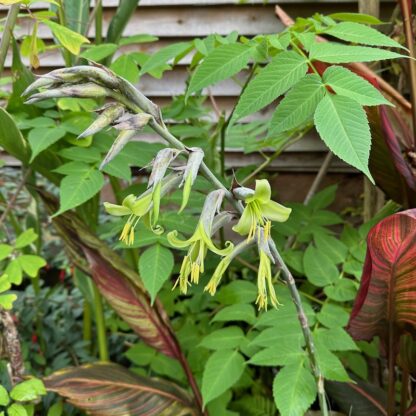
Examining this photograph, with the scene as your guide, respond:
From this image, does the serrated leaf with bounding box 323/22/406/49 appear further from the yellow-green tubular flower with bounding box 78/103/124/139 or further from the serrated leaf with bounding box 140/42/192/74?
the yellow-green tubular flower with bounding box 78/103/124/139

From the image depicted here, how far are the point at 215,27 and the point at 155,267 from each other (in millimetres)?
1614

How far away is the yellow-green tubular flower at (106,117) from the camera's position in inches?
21.8

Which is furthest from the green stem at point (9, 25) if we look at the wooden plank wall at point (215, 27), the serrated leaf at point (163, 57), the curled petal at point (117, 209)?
the wooden plank wall at point (215, 27)

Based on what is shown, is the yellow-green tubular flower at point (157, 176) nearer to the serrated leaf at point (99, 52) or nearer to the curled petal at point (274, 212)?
the curled petal at point (274, 212)

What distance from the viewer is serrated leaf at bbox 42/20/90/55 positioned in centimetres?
101

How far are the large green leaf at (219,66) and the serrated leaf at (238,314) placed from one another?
53 cm

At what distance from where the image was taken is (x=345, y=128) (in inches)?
29.7

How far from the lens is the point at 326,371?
1059 millimetres

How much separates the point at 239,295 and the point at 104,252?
34 centimetres

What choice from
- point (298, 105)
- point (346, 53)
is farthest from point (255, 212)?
point (346, 53)

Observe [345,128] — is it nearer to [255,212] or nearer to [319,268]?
[255,212]

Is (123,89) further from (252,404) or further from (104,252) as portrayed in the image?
(252,404)

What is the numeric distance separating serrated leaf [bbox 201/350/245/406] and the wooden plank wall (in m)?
1.45

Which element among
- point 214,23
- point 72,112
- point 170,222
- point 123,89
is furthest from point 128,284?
point 214,23
